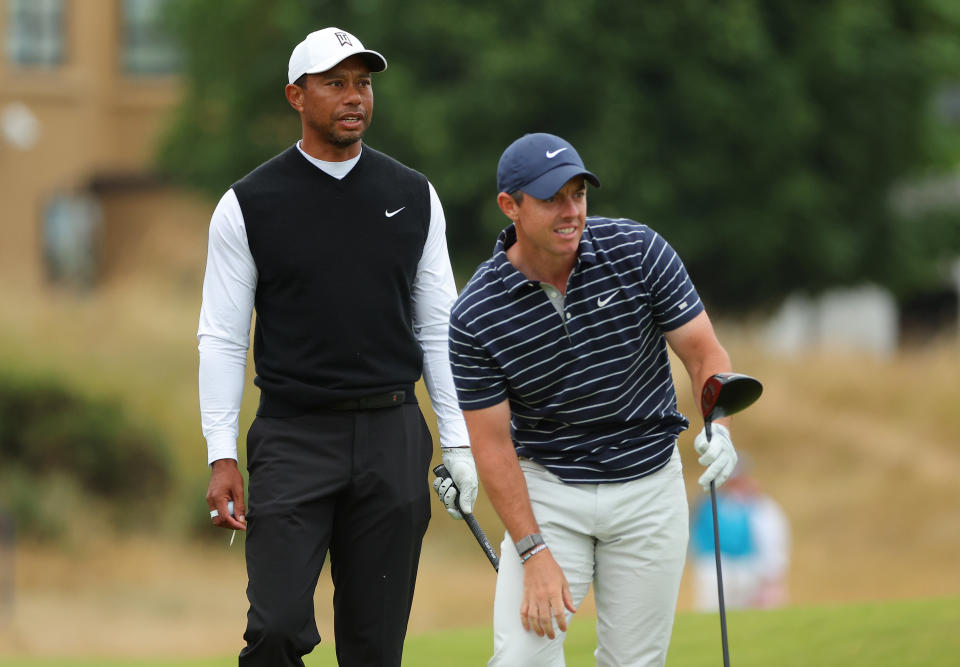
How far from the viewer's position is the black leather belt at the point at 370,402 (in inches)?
186

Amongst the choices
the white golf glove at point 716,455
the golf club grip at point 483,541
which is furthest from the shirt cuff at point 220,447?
the white golf glove at point 716,455

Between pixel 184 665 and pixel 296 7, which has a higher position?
pixel 296 7

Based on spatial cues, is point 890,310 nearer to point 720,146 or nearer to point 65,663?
point 720,146

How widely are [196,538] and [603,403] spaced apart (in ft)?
40.8

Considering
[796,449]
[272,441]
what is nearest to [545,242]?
[272,441]

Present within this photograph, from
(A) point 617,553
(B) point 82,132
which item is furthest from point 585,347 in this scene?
(B) point 82,132

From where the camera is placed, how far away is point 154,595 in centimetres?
1507

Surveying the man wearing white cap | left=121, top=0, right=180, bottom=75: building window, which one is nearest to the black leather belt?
the man wearing white cap

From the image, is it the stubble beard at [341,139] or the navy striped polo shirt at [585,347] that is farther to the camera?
the stubble beard at [341,139]

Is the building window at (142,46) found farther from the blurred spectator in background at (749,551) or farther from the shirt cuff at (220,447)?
the shirt cuff at (220,447)

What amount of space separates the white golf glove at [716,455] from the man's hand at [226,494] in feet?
4.59

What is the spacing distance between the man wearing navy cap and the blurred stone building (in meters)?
28.6

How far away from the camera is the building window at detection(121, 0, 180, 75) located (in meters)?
34.8

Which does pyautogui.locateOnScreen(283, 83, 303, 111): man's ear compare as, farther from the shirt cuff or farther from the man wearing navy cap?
the shirt cuff
